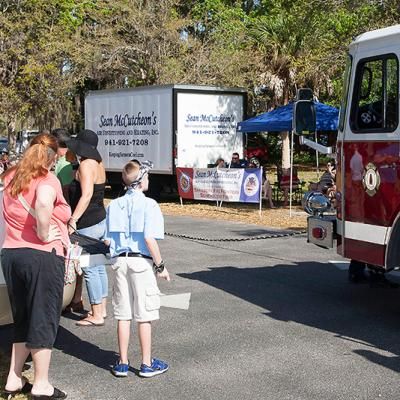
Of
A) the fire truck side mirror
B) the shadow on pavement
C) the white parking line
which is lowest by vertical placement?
the shadow on pavement

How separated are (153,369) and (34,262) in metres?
1.31

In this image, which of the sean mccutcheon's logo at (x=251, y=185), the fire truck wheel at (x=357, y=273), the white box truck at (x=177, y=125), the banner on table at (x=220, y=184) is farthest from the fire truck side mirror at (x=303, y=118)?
the white box truck at (x=177, y=125)

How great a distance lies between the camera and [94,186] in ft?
21.8

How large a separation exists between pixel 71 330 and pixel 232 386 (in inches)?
83.2

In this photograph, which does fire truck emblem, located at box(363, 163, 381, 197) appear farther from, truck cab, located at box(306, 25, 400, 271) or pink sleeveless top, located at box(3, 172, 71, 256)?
pink sleeveless top, located at box(3, 172, 71, 256)

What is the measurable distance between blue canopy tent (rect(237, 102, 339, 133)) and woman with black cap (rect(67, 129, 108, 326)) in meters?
10.8

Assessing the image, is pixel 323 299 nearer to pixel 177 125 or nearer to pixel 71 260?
pixel 71 260

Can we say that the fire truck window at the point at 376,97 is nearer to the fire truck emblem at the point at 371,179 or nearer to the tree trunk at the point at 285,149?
the fire truck emblem at the point at 371,179

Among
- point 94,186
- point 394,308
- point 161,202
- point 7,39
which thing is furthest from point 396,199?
point 7,39

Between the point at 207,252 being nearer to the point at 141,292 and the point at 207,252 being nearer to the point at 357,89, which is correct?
the point at 357,89

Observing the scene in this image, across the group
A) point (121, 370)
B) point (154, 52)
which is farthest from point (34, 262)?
point (154, 52)

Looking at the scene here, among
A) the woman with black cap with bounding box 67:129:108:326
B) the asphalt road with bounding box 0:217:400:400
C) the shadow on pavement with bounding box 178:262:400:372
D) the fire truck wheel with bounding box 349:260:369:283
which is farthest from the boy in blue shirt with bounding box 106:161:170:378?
the fire truck wheel with bounding box 349:260:369:283

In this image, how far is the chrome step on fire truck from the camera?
6.12 metres

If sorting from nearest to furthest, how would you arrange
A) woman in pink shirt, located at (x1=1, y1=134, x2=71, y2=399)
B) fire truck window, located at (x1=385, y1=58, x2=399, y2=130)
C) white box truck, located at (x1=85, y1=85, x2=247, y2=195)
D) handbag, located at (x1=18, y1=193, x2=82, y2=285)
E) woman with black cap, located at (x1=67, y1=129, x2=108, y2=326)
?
woman in pink shirt, located at (x1=1, y1=134, x2=71, y2=399), handbag, located at (x1=18, y1=193, x2=82, y2=285), fire truck window, located at (x1=385, y1=58, x2=399, y2=130), woman with black cap, located at (x1=67, y1=129, x2=108, y2=326), white box truck, located at (x1=85, y1=85, x2=247, y2=195)
